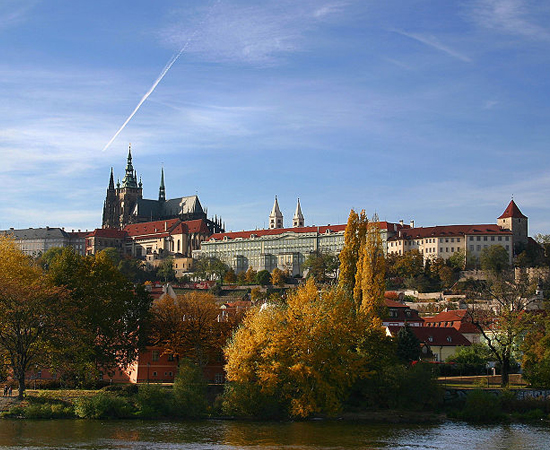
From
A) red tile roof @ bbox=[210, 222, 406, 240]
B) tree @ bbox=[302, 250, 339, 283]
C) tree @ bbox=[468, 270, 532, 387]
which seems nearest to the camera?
tree @ bbox=[468, 270, 532, 387]

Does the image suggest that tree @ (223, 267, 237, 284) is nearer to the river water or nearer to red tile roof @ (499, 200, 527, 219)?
red tile roof @ (499, 200, 527, 219)

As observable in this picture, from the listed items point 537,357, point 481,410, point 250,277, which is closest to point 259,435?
point 481,410

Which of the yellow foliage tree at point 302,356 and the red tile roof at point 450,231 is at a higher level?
the red tile roof at point 450,231

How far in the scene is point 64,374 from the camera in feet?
183

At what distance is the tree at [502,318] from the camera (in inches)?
2307

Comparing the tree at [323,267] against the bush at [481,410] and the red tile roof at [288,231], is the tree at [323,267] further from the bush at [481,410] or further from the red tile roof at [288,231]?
the bush at [481,410]

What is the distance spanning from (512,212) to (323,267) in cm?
3554

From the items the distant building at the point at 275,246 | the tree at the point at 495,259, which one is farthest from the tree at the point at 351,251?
the distant building at the point at 275,246

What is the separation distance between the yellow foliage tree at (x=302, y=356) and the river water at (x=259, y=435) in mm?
1775

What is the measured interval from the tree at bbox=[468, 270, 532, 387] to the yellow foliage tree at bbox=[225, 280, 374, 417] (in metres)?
12.6

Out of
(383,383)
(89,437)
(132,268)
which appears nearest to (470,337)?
(383,383)

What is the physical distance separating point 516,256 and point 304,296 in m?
105

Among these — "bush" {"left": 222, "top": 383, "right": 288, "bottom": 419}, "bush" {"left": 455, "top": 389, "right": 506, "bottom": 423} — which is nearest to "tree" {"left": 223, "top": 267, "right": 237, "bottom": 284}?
"bush" {"left": 222, "top": 383, "right": 288, "bottom": 419}

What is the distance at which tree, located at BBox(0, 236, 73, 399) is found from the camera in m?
52.7
